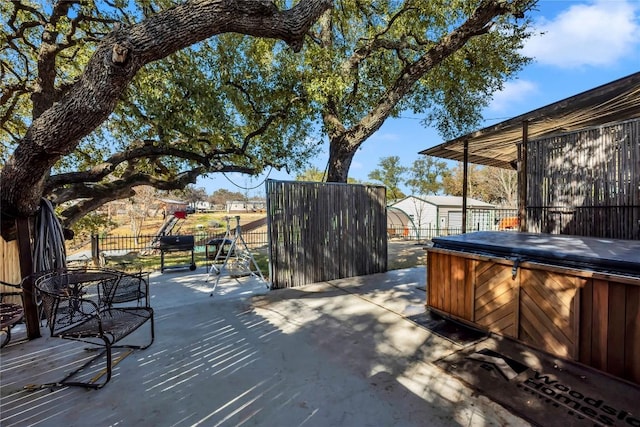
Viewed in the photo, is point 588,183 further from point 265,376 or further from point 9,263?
point 9,263

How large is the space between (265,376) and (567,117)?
5.53 metres

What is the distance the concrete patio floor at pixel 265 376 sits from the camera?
75.0 inches

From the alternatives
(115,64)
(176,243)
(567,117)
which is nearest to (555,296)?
(567,117)

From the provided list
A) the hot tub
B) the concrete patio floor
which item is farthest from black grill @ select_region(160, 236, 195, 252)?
the hot tub

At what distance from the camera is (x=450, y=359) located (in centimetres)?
264

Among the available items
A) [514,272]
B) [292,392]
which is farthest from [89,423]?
[514,272]

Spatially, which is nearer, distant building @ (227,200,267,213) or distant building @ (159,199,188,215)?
distant building @ (159,199,188,215)

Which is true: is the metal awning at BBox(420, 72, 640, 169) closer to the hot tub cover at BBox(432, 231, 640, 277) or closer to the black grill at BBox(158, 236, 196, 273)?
the hot tub cover at BBox(432, 231, 640, 277)

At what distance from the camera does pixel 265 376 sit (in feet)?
7.89

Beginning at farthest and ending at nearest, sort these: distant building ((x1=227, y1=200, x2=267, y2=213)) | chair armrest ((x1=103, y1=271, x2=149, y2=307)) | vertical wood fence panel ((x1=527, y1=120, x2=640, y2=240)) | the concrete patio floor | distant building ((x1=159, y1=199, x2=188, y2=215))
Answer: distant building ((x1=227, y1=200, x2=267, y2=213))
distant building ((x1=159, y1=199, x2=188, y2=215))
vertical wood fence panel ((x1=527, y1=120, x2=640, y2=240))
chair armrest ((x1=103, y1=271, x2=149, y2=307))
the concrete patio floor

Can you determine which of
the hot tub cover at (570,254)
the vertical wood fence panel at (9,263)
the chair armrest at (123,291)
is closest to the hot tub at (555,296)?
the hot tub cover at (570,254)

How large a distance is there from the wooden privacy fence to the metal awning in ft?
6.18

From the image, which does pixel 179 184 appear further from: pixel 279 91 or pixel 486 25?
pixel 486 25

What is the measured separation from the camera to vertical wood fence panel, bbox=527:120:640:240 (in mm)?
4488
